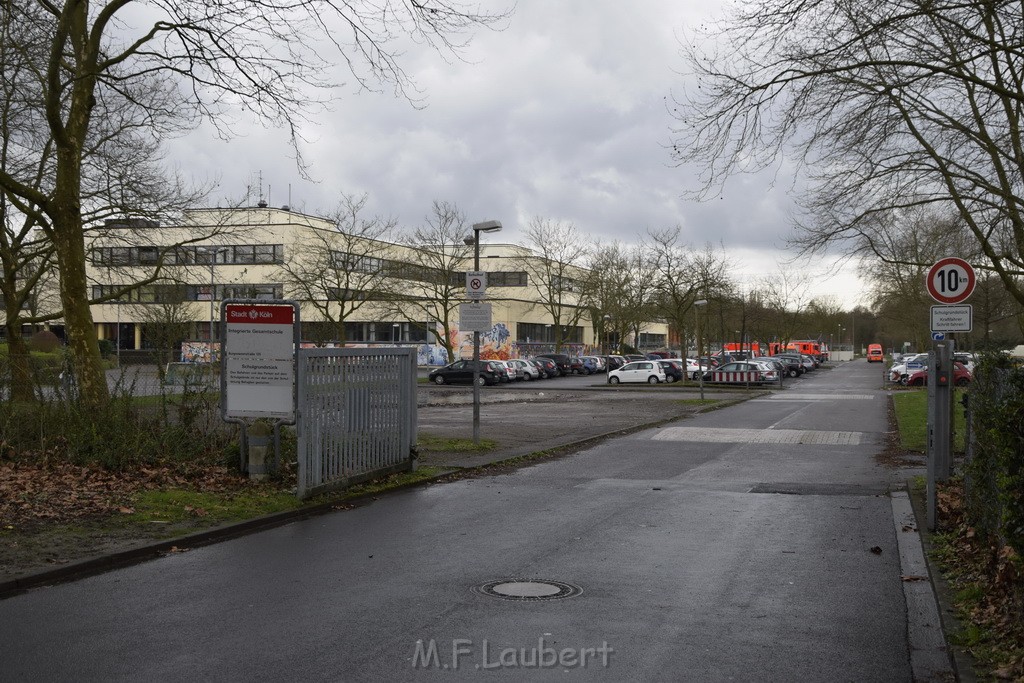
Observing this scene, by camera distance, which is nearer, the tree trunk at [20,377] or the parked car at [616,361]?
the tree trunk at [20,377]

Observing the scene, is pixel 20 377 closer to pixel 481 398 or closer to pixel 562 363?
pixel 481 398

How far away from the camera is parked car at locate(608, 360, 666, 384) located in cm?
5553

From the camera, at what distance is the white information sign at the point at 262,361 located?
12070 mm

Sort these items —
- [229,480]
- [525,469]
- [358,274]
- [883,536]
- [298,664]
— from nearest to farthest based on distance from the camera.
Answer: [298,664]
[883,536]
[229,480]
[525,469]
[358,274]

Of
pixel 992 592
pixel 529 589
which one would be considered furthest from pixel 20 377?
pixel 992 592

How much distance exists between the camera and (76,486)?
1129 cm

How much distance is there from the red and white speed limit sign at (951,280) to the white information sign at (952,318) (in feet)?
0.35

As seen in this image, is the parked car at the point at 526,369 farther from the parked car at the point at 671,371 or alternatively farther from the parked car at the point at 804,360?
the parked car at the point at 804,360

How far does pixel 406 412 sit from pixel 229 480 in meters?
2.84

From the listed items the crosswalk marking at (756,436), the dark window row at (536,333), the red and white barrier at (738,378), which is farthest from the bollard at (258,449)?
the dark window row at (536,333)

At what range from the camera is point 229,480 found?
12.4 metres

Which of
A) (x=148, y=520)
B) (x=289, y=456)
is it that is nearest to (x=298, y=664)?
(x=148, y=520)

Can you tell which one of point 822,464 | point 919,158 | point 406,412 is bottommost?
point 822,464

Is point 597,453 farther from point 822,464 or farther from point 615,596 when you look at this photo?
point 615,596
